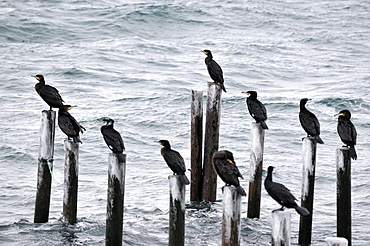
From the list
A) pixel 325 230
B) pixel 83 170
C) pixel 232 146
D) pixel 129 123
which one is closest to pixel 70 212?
pixel 325 230

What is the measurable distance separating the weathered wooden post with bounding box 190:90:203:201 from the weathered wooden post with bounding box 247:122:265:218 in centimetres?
139

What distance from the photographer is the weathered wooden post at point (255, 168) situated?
1166 centimetres

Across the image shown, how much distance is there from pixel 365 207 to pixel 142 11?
89.3ft

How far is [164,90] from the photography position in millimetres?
26203

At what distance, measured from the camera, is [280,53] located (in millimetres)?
32531

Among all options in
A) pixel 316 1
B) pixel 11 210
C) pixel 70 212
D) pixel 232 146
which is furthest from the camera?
pixel 316 1

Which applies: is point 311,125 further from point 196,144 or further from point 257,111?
point 196,144

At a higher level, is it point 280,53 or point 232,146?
point 280,53

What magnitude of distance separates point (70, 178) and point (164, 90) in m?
15.0

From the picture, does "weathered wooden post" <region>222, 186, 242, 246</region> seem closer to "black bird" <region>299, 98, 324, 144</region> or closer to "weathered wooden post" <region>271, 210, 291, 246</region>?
"weathered wooden post" <region>271, 210, 291, 246</region>

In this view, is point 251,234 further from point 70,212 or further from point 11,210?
point 11,210

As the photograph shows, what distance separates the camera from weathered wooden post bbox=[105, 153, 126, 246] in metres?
10.1

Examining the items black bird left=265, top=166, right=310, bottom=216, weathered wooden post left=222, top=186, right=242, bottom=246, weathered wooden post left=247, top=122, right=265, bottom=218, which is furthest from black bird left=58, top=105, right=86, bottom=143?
black bird left=265, top=166, right=310, bottom=216

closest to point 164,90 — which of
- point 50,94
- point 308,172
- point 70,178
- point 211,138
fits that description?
point 211,138
